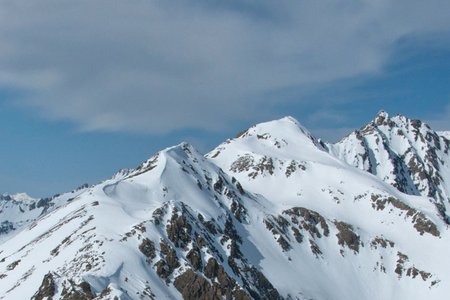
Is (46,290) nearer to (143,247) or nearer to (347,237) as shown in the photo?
(143,247)

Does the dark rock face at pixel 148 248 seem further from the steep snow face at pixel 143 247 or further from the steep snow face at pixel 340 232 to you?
the steep snow face at pixel 340 232

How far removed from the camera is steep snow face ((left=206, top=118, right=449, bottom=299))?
150 meters

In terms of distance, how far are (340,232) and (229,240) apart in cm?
5215

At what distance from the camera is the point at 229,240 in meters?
127

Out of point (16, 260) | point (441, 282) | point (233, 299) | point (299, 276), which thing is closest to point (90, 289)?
point (233, 299)

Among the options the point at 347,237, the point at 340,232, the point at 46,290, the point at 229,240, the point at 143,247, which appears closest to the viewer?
the point at 46,290

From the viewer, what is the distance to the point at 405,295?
15400 cm

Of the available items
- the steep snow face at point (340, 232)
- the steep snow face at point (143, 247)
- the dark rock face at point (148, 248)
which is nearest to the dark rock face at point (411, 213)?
the steep snow face at point (340, 232)

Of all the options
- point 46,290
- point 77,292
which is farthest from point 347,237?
point 46,290

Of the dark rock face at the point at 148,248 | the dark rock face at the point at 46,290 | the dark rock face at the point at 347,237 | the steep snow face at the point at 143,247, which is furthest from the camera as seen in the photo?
the dark rock face at the point at 347,237

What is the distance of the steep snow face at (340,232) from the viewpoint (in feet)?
492

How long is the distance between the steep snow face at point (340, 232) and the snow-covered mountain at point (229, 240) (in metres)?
0.36

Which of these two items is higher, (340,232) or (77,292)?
(77,292)

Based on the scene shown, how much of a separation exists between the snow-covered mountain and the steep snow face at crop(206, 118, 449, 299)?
36cm
